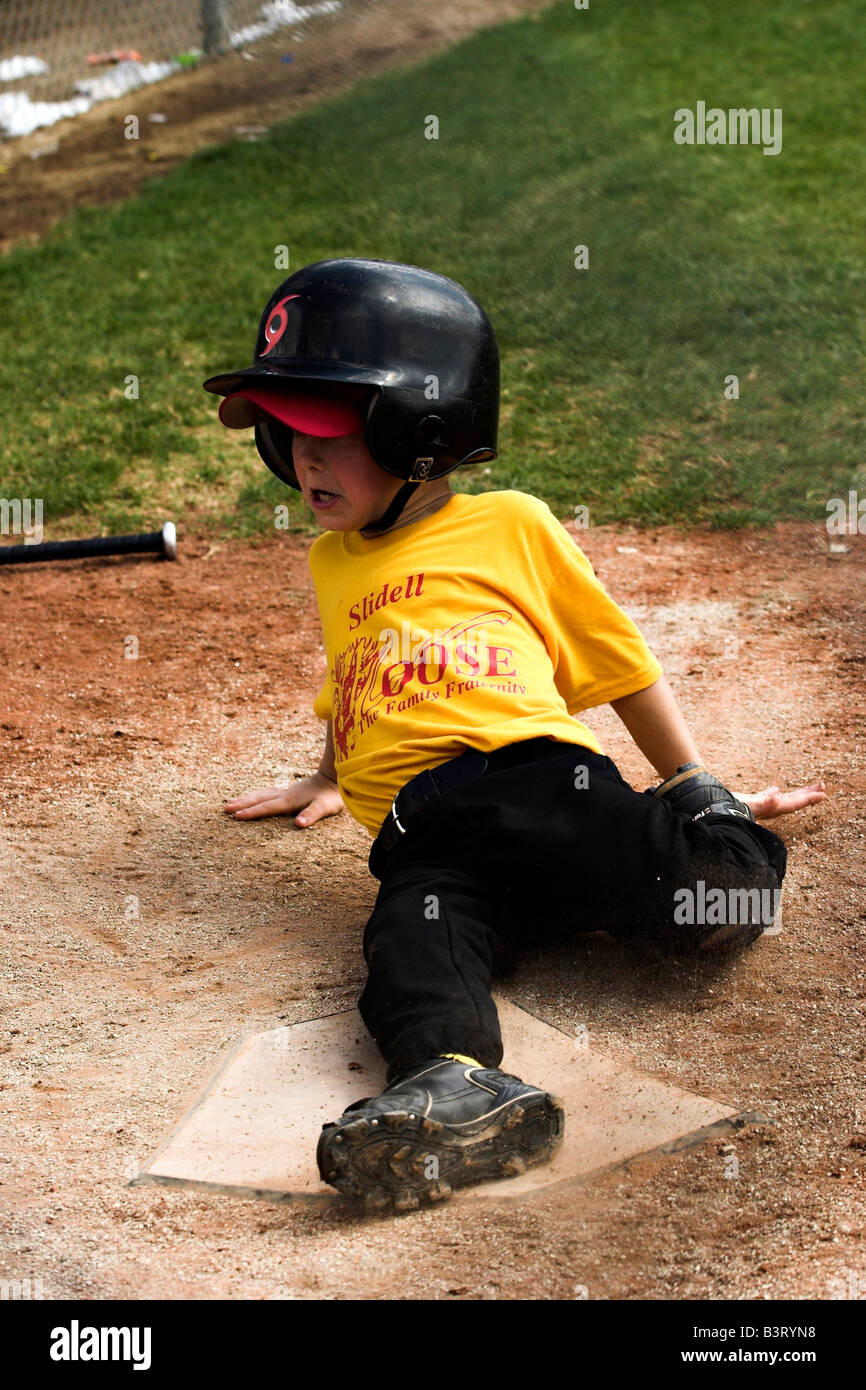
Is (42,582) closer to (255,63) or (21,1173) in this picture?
(21,1173)

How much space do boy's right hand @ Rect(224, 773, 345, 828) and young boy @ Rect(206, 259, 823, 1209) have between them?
18.0 inches

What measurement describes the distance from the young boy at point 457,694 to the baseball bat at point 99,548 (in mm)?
1914

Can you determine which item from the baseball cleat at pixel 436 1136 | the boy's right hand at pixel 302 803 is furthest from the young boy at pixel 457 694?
the boy's right hand at pixel 302 803

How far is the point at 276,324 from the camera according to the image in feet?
9.09

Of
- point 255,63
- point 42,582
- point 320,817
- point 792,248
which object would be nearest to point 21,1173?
point 320,817

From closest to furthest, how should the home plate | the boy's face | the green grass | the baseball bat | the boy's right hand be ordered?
the home plate < the boy's face < the boy's right hand < the baseball bat < the green grass

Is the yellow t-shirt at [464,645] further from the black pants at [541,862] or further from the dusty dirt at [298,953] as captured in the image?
the dusty dirt at [298,953]

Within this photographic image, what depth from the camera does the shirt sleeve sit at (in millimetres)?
2807

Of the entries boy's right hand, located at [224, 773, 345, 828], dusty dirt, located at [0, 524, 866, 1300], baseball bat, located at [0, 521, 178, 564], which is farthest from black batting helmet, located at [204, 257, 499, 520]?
baseball bat, located at [0, 521, 178, 564]

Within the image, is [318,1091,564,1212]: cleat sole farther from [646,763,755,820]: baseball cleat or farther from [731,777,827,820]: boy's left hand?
[731,777,827,820]: boy's left hand

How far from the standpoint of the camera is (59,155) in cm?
979

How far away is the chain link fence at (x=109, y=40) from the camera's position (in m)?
10.8

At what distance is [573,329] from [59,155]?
493cm

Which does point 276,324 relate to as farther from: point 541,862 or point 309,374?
point 541,862
